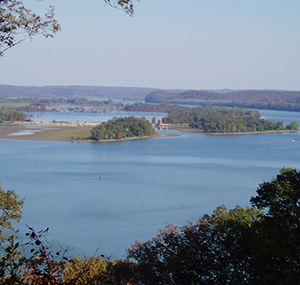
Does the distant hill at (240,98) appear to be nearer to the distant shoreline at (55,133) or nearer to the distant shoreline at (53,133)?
the distant shoreline at (55,133)

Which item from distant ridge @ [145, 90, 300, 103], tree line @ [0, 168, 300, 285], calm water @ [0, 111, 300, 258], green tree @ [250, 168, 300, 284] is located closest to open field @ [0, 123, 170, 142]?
calm water @ [0, 111, 300, 258]

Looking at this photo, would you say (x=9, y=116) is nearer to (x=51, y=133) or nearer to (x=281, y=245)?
(x=51, y=133)

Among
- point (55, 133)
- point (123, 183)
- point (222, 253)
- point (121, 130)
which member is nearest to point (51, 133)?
point (55, 133)

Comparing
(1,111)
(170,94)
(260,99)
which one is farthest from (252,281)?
(170,94)

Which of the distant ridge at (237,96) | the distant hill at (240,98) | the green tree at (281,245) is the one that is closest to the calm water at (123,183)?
the green tree at (281,245)

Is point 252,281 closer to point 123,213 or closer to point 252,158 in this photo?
point 123,213

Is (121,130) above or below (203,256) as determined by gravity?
below

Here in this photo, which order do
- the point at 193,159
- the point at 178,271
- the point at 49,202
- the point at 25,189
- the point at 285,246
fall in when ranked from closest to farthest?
the point at 285,246 → the point at 178,271 → the point at 49,202 → the point at 25,189 → the point at 193,159
